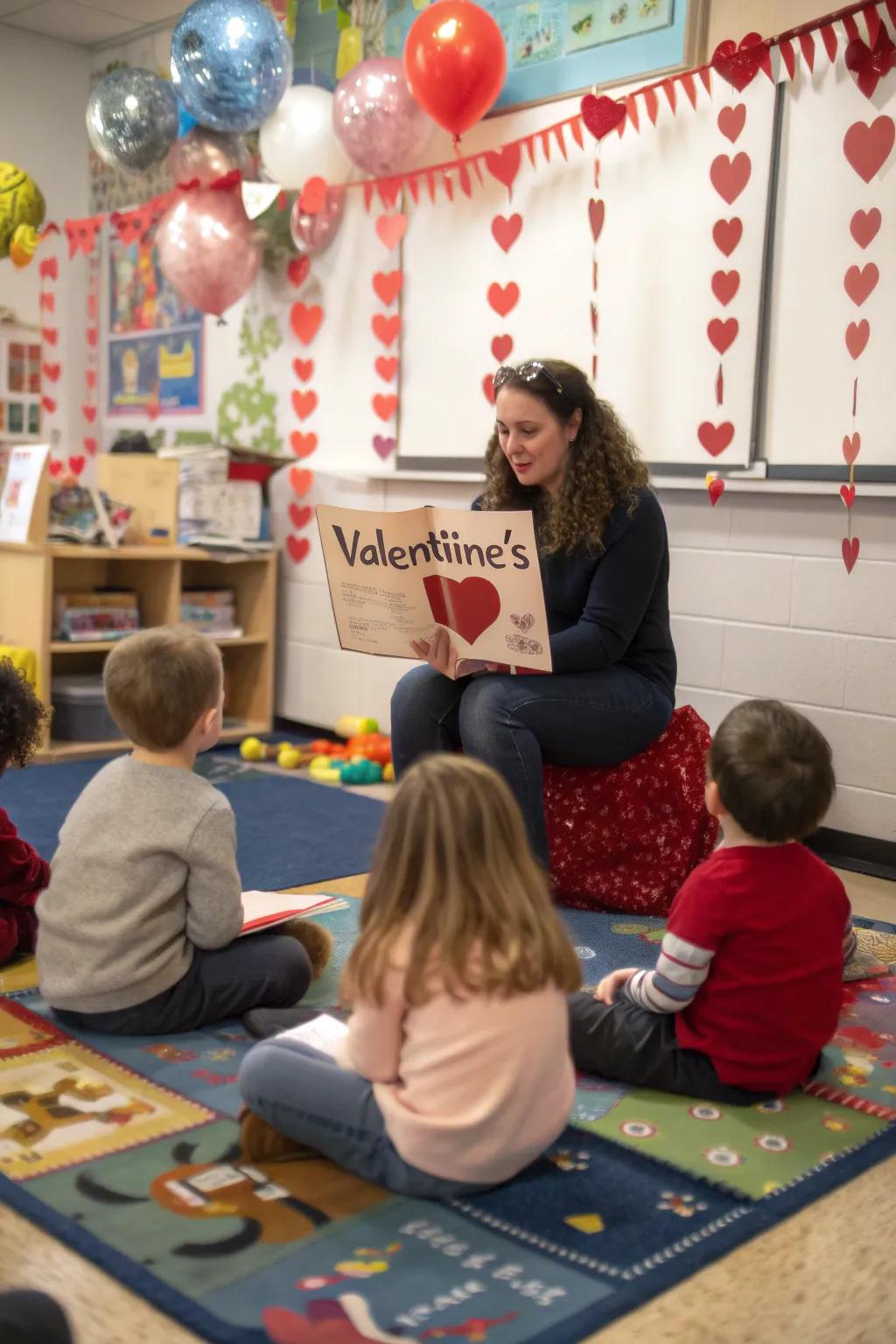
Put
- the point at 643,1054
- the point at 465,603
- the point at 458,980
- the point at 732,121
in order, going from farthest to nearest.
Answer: the point at 732,121 → the point at 465,603 → the point at 643,1054 → the point at 458,980

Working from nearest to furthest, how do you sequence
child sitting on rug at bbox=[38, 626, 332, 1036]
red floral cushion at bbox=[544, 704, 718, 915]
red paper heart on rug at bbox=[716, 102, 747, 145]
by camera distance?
child sitting on rug at bbox=[38, 626, 332, 1036], red floral cushion at bbox=[544, 704, 718, 915], red paper heart on rug at bbox=[716, 102, 747, 145]

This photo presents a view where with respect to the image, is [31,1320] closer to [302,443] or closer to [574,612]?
[574,612]

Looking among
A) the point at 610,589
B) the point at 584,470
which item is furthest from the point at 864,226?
the point at 610,589

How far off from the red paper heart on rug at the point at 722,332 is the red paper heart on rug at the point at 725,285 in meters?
0.04

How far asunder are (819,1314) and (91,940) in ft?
3.24

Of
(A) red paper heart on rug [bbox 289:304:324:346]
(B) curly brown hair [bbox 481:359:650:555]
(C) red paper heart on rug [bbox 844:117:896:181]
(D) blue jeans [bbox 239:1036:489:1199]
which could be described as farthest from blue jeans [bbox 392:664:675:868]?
(A) red paper heart on rug [bbox 289:304:324:346]

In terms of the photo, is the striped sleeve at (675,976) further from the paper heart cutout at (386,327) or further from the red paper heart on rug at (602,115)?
the paper heart cutout at (386,327)

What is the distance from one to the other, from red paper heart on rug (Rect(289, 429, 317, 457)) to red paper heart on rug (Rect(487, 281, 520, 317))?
87 centimetres

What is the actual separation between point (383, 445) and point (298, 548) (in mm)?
532

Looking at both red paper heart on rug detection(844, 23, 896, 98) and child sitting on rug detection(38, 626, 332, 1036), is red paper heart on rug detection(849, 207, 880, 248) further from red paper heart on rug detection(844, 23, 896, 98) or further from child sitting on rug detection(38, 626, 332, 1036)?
child sitting on rug detection(38, 626, 332, 1036)

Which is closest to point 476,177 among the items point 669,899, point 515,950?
point 669,899

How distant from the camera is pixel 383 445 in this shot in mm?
4000

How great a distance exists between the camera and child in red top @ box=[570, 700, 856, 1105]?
1589mm

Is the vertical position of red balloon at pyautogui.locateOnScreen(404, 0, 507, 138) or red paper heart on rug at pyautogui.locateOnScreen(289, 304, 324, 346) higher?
red balloon at pyautogui.locateOnScreen(404, 0, 507, 138)
